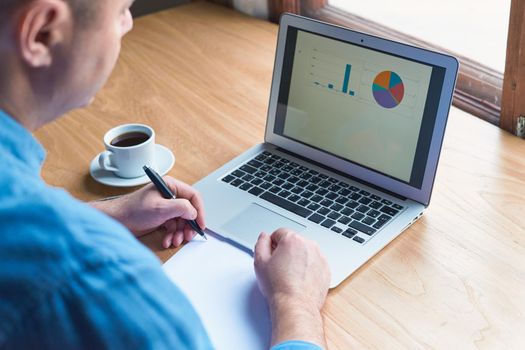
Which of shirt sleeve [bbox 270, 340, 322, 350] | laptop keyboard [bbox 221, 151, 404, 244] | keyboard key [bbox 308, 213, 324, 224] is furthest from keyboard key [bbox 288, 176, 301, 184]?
shirt sleeve [bbox 270, 340, 322, 350]

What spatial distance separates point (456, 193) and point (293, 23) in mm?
415

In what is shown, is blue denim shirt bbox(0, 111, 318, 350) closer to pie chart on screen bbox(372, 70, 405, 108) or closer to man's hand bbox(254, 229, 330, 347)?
man's hand bbox(254, 229, 330, 347)

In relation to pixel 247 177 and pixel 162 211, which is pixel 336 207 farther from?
pixel 162 211

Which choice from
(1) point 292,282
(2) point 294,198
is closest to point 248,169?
(2) point 294,198

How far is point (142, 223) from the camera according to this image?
1044 mm

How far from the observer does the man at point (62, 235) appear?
0.50 meters

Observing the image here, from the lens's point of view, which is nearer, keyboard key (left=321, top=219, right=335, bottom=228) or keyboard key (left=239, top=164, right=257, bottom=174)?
keyboard key (left=321, top=219, right=335, bottom=228)

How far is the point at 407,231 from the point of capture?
40.9 inches

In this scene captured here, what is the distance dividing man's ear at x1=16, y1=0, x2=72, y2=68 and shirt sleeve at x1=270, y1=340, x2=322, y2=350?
449 mm

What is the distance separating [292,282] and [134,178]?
0.42 meters

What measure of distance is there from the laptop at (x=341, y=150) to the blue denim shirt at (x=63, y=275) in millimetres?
457

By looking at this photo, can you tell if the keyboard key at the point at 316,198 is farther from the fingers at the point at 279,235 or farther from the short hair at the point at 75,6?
the short hair at the point at 75,6

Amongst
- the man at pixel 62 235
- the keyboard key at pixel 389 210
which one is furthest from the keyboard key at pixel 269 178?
the man at pixel 62 235

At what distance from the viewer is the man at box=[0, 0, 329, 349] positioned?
1.63 ft
